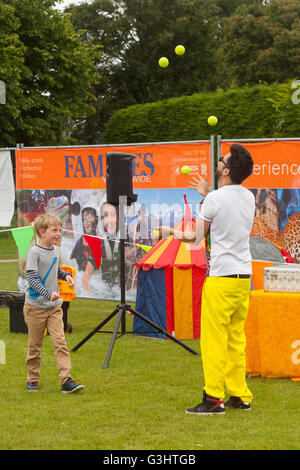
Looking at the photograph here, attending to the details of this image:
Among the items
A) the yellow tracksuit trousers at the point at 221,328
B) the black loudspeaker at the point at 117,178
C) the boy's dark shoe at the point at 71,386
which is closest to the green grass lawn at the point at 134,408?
the boy's dark shoe at the point at 71,386

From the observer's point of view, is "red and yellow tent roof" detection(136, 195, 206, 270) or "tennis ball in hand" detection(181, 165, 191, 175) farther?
"tennis ball in hand" detection(181, 165, 191, 175)

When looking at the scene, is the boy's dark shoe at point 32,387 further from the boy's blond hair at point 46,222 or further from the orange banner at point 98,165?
the orange banner at point 98,165

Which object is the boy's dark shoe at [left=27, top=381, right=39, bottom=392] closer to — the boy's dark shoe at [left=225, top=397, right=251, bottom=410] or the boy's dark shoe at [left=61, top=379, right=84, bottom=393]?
the boy's dark shoe at [left=61, top=379, right=84, bottom=393]

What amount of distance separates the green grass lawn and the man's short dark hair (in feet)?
5.87

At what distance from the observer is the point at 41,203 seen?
10969mm

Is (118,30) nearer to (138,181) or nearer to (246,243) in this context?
(138,181)

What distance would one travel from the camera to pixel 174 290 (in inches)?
344

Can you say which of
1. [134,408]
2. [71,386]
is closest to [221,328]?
[134,408]

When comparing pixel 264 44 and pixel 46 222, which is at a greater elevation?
pixel 264 44

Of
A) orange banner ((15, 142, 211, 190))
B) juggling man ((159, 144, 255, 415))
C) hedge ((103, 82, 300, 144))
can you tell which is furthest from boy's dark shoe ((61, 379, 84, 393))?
hedge ((103, 82, 300, 144))

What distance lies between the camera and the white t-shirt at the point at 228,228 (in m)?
5.57

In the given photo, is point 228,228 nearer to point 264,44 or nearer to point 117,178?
point 117,178

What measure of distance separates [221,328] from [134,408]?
0.96m

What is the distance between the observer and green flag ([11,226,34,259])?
9.98 metres
